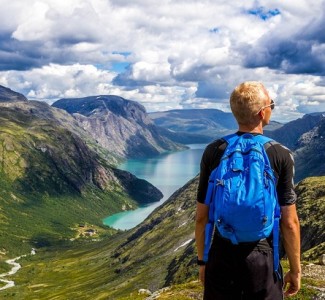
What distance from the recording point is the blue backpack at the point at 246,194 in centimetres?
1186

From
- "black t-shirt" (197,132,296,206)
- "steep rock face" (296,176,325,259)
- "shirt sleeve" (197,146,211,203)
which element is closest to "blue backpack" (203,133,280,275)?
"black t-shirt" (197,132,296,206)

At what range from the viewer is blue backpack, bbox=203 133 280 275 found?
1186 cm

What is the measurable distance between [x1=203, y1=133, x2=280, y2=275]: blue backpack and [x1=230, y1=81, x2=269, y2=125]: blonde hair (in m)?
0.78

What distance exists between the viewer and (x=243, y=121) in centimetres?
1325

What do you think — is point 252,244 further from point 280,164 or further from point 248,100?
point 248,100

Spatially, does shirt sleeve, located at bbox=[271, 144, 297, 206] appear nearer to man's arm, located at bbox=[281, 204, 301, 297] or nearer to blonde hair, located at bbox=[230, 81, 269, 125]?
man's arm, located at bbox=[281, 204, 301, 297]

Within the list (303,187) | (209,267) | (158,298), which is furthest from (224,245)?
(303,187)

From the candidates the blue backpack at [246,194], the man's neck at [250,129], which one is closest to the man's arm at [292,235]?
the blue backpack at [246,194]

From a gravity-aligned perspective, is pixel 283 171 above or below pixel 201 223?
above

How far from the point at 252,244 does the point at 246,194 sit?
1.63m

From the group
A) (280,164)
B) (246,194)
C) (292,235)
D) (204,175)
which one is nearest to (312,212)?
(292,235)

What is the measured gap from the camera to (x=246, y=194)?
11.8 meters

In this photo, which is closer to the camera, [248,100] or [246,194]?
[246,194]

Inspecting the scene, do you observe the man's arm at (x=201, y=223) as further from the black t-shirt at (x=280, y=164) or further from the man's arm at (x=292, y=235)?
the man's arm at (x=292, y=235)
